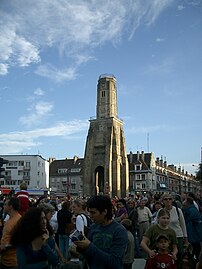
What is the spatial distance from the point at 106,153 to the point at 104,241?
62.6 meters

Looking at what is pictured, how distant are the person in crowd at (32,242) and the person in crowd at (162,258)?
4.76 feet

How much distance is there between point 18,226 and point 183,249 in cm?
446

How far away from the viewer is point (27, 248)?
3.55m

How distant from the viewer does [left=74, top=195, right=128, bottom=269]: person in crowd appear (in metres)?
3.19

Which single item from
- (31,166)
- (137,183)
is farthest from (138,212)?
(137,183)

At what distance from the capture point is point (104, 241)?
3480 millimetres

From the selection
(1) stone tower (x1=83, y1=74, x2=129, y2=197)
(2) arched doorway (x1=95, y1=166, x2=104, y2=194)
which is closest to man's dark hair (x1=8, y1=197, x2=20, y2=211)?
(1) stone tower (x1=83, y1=74, x2=129, y2=197)

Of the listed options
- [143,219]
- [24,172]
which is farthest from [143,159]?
[143,219]

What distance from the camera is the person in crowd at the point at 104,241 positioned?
3.19 metres

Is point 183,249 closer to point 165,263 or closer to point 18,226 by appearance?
point 165,263

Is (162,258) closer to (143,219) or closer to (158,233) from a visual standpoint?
(158,233)

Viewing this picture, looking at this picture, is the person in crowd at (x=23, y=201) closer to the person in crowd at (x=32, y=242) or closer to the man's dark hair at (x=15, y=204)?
the man's dark hair at (x=15, y=204)

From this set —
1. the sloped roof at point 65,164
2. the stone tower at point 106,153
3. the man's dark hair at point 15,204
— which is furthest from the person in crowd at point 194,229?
the sloped roof at point 65,164

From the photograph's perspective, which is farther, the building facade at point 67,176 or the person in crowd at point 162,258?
the building facade at point 67,176
